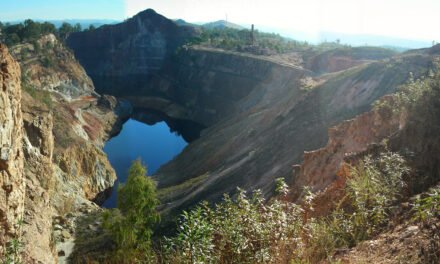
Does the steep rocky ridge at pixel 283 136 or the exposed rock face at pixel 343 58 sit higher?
the exposed rock face at pixel 343 58

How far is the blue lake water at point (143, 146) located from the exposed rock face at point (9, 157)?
43.8 meters

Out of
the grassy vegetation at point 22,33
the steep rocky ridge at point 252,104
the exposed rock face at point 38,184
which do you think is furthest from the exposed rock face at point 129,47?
the exposed rock face at point 38,184

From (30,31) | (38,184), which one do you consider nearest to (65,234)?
(38,184)

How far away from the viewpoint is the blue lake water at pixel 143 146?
77.9 metres

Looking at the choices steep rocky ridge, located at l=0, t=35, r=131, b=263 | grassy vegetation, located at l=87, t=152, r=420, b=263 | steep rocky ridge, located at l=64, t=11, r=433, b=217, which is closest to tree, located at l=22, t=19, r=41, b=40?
steep rocky ridge, located at l=0, t=35, r=131, b=263

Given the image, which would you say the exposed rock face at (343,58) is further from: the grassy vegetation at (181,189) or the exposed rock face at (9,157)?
the exposed rock face at (9,157)

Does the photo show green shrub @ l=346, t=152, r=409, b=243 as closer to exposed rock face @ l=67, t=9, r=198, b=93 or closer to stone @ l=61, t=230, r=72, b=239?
stone @ l=61, t=230, r=72, b=239

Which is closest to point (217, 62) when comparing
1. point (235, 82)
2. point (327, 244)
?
point (235, 82)

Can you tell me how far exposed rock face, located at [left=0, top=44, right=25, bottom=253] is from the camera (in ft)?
67.9

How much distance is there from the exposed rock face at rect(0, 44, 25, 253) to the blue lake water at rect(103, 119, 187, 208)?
144 ft

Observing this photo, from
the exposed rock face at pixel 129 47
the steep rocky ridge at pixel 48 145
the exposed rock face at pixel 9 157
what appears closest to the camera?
the exposed rock face at pixel 9 157

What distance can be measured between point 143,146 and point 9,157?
231ft

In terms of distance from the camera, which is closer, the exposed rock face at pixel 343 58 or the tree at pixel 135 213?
the tree at pixel 135 213

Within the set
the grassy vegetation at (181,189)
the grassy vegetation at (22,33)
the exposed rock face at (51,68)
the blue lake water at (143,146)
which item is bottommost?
the blue lake water at (143,146)
